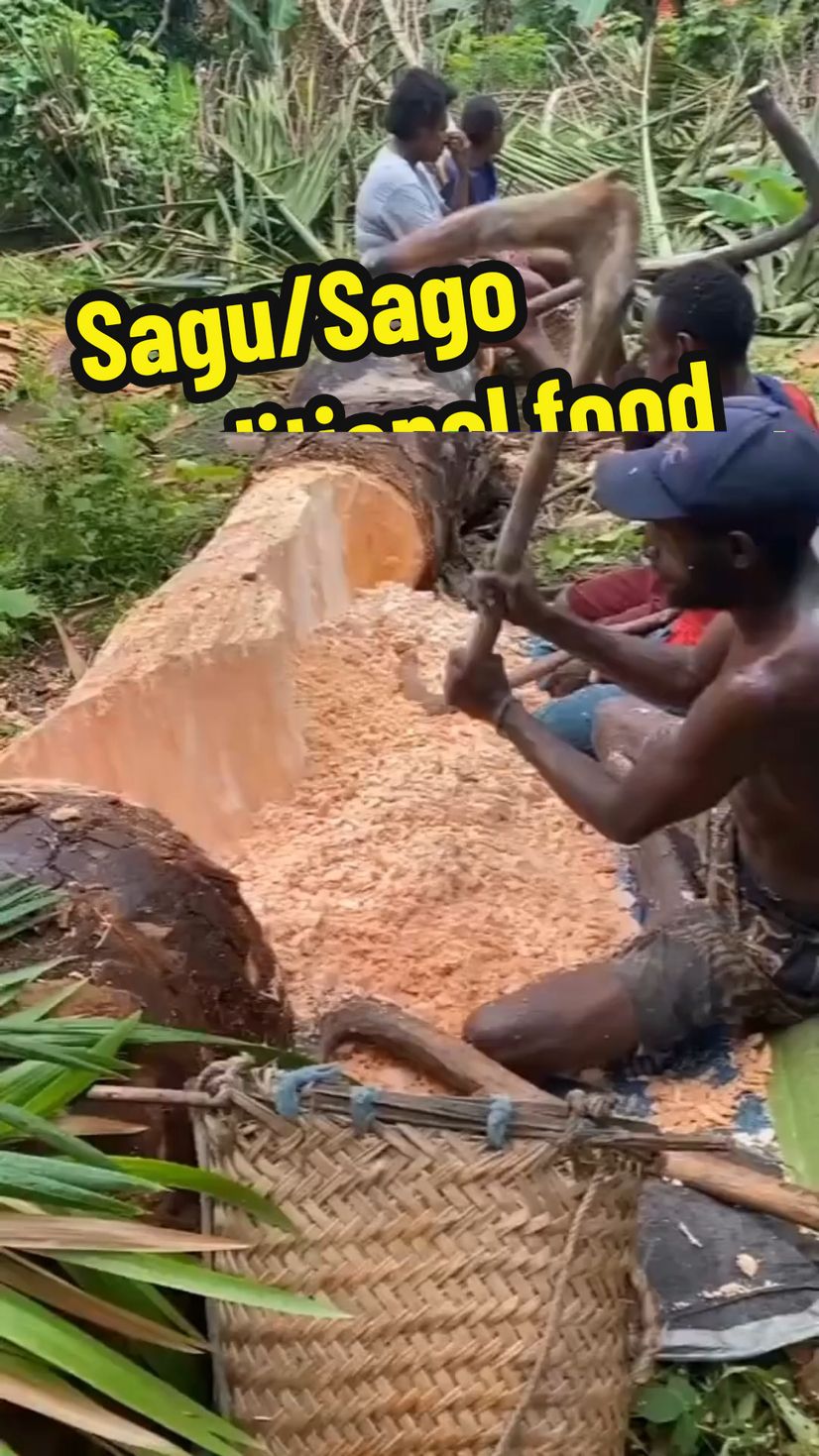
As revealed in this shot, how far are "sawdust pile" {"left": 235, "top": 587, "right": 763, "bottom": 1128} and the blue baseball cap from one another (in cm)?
100

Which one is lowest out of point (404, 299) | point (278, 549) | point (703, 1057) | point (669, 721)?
point (703, 1057)

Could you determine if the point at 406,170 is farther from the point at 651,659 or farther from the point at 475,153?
the point at 651,659

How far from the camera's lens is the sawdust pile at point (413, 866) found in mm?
2715

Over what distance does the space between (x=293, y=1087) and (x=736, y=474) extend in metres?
1.05

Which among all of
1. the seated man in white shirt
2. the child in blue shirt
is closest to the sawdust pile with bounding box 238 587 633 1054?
the seated man in white shirt

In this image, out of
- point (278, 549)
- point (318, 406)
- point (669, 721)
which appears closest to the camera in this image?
point (669, 721)

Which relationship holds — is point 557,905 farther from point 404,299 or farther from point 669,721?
point 404,299

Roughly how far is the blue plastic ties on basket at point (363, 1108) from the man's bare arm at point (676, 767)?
2.72 feet

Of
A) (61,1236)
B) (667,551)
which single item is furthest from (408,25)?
(61,1236)

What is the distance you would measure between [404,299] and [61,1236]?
7.29 feet

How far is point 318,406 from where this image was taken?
4.40m
